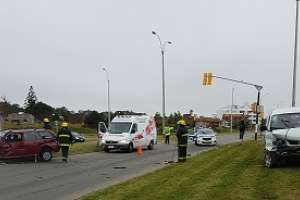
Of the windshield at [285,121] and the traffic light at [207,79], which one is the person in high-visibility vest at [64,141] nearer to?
the windshield at [285,121]

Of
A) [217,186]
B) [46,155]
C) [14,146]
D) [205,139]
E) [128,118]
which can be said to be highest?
[128,118]

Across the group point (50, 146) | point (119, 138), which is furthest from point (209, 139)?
point (50, 146)

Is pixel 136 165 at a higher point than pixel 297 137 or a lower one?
lower

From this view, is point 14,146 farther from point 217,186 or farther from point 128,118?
point 217,186

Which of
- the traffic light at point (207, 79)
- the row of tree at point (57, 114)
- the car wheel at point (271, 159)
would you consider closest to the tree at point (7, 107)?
the row of tree at point (57, 114)

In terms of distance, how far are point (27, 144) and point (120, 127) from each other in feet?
34.1

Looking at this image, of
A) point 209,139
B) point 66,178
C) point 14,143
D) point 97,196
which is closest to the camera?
point 97,196

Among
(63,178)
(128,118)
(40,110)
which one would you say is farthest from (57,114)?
(63,178)

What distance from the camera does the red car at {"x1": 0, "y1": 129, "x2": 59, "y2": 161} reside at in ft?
91.9

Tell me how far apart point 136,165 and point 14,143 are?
634 centimetres

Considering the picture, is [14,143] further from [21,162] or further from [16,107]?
[16,107]

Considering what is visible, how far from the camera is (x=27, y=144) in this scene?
2836cm

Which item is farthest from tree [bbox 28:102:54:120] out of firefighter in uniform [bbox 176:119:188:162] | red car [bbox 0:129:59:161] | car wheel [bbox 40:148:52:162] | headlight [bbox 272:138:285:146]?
headlight [bbox 272:138:285:146]

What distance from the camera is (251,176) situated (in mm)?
15227
